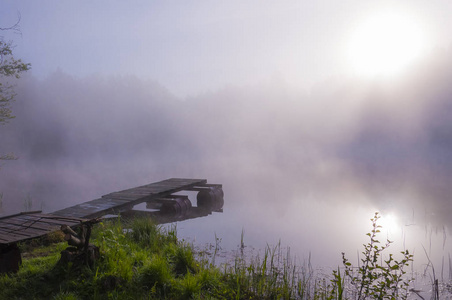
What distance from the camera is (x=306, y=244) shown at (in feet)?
29.5

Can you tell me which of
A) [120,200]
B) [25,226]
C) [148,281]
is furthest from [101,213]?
[148,281]

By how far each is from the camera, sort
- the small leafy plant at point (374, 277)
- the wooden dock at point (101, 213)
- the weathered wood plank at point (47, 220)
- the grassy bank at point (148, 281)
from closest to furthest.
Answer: the small leafy plant at point (374, 277) → the grassy bank at point (148, 281) → the wooden dock at point (101, 213) → the weathered wood plank at point (47, 220)

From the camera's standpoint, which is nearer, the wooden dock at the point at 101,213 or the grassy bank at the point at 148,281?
the grassy bank at the point at 148,281

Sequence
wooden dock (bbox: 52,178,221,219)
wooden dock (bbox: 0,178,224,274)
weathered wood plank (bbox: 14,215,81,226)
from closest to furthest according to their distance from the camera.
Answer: wooden dock (bbox: 0,178,224,274) < weathered wood plank (bbox: 14,215,81,226) < wooden dock (bbox: 52,178,221,219)

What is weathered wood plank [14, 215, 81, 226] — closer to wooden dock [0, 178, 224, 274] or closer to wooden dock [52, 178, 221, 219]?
wooden dock [0, 178, 224, 274]

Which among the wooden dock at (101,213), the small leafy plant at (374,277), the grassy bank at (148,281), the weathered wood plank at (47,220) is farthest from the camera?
the weathered wood plank at (47,220)

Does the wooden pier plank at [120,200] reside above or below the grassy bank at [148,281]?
above

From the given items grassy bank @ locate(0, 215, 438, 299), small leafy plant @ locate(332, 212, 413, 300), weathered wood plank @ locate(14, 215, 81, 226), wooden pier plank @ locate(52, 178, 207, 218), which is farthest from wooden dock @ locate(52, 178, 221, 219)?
small leafy plant @ locate(332, 212, 413, 300)

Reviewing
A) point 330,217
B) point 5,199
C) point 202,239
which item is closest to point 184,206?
point 202,239

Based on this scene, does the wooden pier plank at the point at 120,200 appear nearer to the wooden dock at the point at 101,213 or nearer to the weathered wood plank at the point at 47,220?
the wooden dock at the point at 101,213

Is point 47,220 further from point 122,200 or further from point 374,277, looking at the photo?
point 374,277

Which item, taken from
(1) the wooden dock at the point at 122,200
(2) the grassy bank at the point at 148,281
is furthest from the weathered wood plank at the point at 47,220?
(1) the wooden dock at the point at 122,200

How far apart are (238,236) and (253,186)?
37.3ft

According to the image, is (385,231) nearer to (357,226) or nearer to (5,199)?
(357,226)
